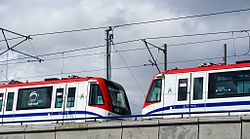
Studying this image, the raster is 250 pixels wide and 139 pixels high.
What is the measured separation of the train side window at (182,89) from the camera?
21547 millimetres

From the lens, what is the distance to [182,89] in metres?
21.7

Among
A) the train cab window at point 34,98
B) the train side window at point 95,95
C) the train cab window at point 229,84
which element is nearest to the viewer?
the train cab window at point 229,84

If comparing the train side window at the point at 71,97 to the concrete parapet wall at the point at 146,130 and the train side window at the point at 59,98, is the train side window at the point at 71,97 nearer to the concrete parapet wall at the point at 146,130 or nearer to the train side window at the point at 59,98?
the train side window at the point at 59,98

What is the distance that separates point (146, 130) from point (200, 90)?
14.3 feet

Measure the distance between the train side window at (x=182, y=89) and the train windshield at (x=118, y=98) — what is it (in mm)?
3450

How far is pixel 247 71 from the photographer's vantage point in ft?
66.6

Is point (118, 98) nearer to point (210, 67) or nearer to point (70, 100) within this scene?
point (70, 100)

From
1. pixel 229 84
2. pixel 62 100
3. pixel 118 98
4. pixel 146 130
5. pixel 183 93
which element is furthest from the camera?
pixel 118 98

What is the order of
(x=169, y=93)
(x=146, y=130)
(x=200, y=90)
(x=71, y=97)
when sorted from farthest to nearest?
(x=71, y=97)
(x=169, y=93)
(x=200, y=90)
(x=146, y=130)

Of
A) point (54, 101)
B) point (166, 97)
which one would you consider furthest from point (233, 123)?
point (54, 101)

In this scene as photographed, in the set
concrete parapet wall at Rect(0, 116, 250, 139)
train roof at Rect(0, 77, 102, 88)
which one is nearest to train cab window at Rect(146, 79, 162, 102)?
train roof at Rect(0, 77, 102, 88)

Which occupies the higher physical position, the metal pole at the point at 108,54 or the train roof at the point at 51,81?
the metal pole at the point at 108,54

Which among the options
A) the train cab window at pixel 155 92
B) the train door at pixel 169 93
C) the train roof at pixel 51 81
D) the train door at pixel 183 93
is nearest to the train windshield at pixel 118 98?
the train roof at pixel 51 81

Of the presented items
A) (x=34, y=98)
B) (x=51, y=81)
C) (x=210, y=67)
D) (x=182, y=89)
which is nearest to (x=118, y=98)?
(x=51, y=81)
